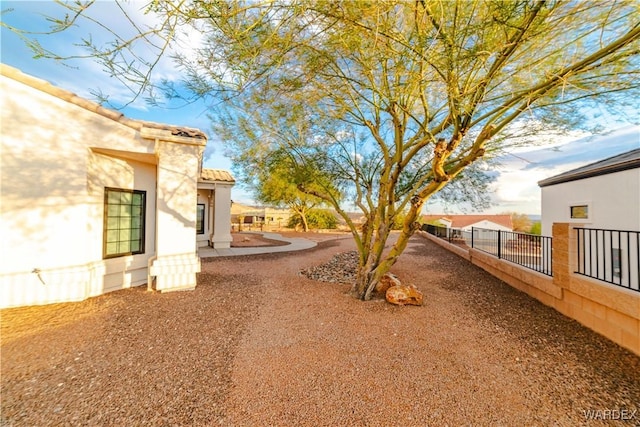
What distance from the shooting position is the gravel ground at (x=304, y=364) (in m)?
2.42

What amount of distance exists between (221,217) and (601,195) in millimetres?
13892

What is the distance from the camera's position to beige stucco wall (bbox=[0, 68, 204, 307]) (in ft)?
15.4

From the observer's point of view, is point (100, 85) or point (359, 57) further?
point (359, 57)

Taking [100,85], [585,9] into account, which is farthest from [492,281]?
[100,85]

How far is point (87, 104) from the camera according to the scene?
524cm

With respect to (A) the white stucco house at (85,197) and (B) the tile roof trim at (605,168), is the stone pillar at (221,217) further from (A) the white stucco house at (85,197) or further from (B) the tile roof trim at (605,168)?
(B) the tile roof trim at (605,168)

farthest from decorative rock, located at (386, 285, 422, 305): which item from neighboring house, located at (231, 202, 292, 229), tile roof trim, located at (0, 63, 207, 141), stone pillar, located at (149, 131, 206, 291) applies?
neighboring house, located at (231, 202, 292, 229)

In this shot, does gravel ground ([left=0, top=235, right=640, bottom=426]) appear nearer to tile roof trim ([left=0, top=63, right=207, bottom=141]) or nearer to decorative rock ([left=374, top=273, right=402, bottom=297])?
decorative rock ([left=374, top=273, right=402, bottom=297])

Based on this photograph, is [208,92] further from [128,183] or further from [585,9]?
[585,9]

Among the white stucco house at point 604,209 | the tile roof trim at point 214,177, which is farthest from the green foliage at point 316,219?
the white stucco house at point 604,209

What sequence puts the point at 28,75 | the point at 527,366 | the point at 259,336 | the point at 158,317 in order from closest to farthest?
the point at 527,366, the point at 259,336, the point at 158,317, the point at 28,75

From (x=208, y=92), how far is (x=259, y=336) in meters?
3.83

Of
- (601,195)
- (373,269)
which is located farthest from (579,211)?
(373,269)

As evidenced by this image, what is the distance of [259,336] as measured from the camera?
3.88 metres
